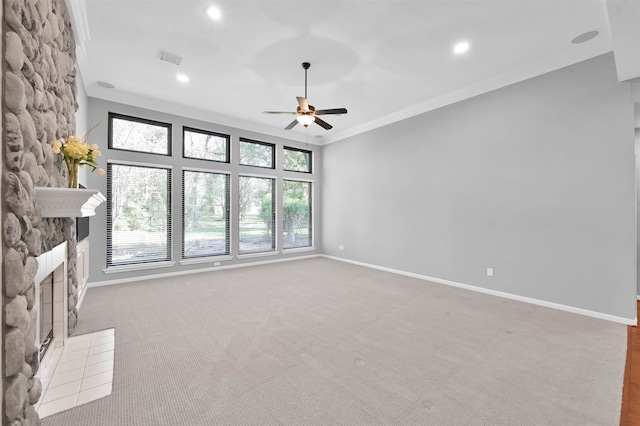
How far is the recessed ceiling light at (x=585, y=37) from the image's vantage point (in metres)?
3.08

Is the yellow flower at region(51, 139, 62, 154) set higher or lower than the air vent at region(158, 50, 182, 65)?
lower

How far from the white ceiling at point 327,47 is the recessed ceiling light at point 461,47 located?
0.09 m

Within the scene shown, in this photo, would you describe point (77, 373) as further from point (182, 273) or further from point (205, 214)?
point (205, 214)

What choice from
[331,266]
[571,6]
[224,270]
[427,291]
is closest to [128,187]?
[224,270]

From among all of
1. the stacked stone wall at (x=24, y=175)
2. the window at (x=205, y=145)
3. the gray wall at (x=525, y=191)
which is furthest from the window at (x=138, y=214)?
the gray wall at (x=525, y=191)

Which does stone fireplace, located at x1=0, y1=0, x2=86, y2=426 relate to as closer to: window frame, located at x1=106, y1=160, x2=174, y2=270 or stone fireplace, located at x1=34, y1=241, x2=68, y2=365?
stone fireplace, located at x1=34, y1=241, x2=68, y2=365

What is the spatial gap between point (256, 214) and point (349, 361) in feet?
15.6

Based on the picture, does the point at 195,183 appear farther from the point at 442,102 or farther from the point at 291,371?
the point at 442,102

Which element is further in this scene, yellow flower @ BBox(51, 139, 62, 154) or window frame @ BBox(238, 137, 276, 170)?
window frame @ BBox(238, 137, 276, 170)

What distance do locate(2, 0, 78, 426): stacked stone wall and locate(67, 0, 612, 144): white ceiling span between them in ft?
4.03

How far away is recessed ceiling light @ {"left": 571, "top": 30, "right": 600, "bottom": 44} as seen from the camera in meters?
3.08

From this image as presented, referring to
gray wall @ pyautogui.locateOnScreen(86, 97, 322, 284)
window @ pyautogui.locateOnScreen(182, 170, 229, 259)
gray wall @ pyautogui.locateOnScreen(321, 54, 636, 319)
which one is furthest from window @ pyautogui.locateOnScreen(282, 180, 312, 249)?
gray wall @ pyautogui.locateOnScreen(321, 54, 636, 319)

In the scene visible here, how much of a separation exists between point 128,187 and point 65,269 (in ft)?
9.12

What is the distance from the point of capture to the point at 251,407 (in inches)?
70.7
